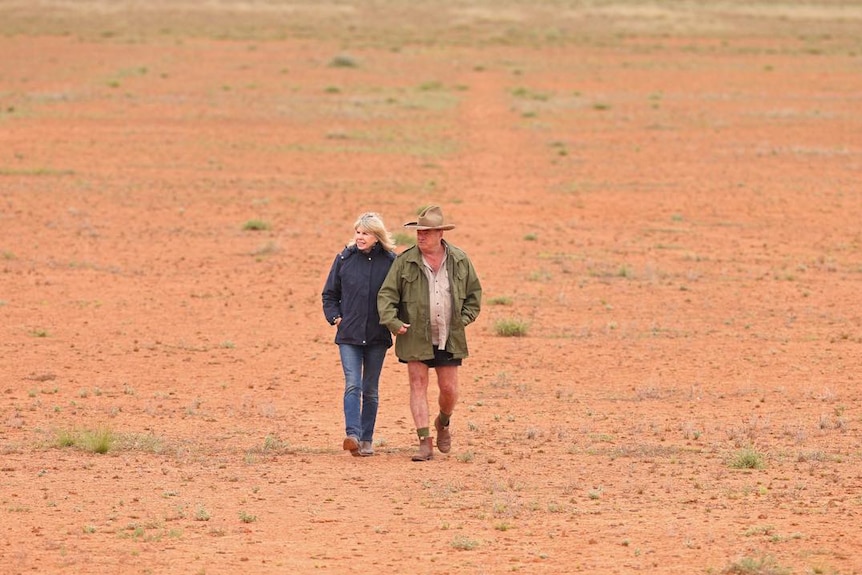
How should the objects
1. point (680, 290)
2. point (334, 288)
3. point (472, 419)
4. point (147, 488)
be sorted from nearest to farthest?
point (147, 488), point (334, 288), point (472, 419), point (680, 290)

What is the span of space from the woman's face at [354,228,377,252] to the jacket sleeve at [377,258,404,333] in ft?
0.75

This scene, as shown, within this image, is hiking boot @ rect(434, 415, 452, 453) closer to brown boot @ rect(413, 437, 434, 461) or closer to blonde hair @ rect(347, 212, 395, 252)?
brown boot @ rect(413, 437, 434, 461)

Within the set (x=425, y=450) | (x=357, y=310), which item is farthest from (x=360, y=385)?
(x=425, y=450)

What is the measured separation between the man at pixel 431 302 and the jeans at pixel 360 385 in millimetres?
341

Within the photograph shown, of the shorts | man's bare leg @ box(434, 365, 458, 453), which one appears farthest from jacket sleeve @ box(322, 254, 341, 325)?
man's bare leg @ box(434, 365, 458, 453)

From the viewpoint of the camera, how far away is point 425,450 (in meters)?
9.99

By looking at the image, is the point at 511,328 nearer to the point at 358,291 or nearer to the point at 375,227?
the point at 358,291

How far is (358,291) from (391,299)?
346 millimetres

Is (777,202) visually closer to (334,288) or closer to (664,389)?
(664,389)

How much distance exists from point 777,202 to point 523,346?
36.9 feet

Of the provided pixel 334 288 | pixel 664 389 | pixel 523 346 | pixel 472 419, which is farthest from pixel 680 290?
pixel 334 288

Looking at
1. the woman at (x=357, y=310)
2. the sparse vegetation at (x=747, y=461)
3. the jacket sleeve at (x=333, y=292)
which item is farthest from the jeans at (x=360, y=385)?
the sparse vegetation at (x=747, y=461)

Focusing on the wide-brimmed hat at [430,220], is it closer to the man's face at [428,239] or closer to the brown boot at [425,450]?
the man's face at [428,239]

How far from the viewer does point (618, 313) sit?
16.5 m
